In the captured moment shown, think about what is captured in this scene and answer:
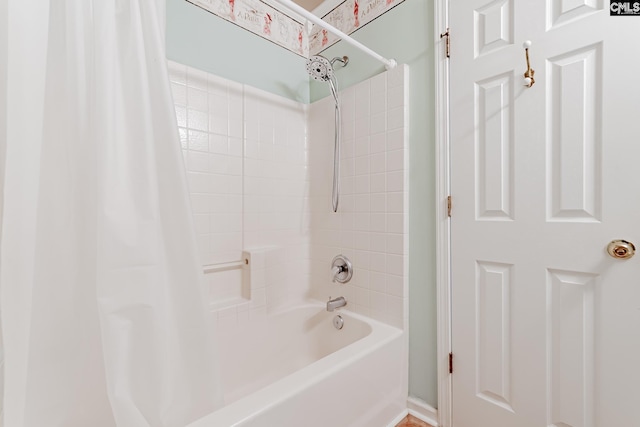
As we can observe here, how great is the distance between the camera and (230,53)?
158 centimetres

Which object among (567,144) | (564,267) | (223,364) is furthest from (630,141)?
(223,364)

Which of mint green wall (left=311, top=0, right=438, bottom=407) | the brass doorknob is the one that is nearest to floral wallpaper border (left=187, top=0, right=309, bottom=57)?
mint green wall (left=311, top=0, right=438, bottom=407)

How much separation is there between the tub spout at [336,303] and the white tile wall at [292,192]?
42 mm

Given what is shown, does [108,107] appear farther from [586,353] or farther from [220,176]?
[586,353]

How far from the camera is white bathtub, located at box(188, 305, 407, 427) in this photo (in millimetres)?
842

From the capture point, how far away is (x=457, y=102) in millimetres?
1213

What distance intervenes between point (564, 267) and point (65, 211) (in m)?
1.46

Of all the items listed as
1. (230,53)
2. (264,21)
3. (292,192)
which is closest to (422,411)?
(292,192)

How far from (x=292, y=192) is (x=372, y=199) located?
564 millimetres

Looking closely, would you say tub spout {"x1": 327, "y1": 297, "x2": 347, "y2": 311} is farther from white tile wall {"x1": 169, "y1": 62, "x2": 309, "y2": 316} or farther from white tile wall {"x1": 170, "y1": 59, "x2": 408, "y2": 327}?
white tile wall {"x1": 169, "y1": 62, "x2": 309, "y2": 316}

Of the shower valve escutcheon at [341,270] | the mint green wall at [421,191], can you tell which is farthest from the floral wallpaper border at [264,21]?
the shower valve escutcheon at [341,270]

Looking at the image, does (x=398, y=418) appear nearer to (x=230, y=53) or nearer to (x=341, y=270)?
(x=341, y=270)

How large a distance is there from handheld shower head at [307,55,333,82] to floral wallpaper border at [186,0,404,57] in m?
0.35

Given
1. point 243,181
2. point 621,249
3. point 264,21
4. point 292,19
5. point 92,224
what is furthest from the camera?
point 292,19
